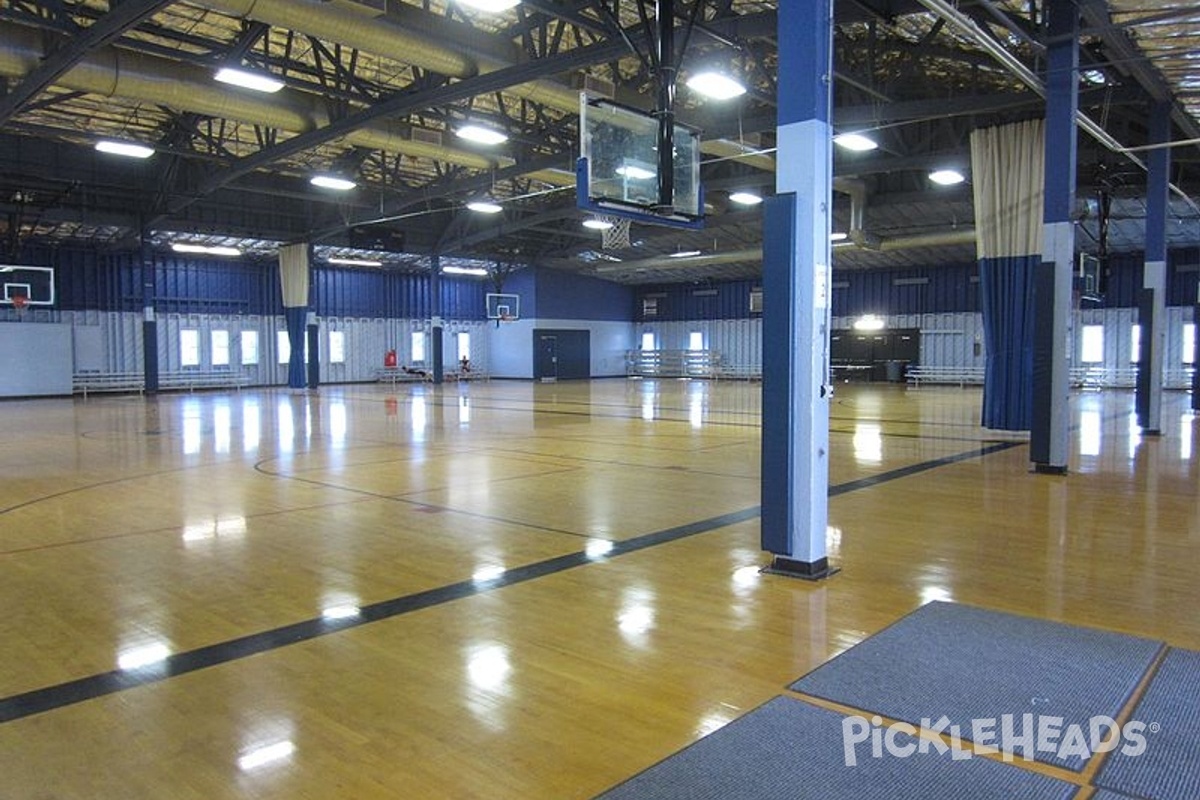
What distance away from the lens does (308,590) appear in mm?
5059

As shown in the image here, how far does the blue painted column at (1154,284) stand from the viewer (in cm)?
1338

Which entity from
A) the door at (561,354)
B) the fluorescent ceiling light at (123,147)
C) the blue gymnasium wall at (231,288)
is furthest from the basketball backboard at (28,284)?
the door at (561,354)

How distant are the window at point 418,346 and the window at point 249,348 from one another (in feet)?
24.6

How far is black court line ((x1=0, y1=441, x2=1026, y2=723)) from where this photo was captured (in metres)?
3.49

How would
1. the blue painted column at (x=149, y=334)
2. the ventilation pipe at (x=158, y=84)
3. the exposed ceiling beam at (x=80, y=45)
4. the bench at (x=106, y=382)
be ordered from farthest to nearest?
the bench at (x=106, y=382) < the blue painted column at (x=149, y=334) < the ventilation pipe at (x=158, y=84) < the exposed ceiling beam at (x=80, y=45)

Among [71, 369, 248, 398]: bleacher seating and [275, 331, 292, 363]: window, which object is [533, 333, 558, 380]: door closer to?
[275, 331, 292, 363]: window

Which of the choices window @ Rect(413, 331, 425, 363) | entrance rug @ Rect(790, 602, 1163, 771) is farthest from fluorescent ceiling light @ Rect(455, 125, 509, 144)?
window @ Rect(413, 331, 425, 363)

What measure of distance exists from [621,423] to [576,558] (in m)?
10.7

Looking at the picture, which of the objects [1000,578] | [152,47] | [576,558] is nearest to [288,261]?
[152,47]

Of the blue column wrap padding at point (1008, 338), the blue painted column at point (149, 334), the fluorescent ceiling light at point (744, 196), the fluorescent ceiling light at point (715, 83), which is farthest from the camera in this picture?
the blue painted column at point (149, 334)

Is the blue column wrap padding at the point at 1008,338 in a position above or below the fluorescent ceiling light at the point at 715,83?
below

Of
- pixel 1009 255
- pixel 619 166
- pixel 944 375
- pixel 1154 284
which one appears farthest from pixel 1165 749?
pixel 944 375

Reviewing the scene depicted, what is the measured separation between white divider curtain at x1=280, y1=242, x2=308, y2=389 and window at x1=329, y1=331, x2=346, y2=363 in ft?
14.6

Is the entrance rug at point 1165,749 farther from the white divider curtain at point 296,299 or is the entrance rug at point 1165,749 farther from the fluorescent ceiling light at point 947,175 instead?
the white divider curtain at point 296,299
